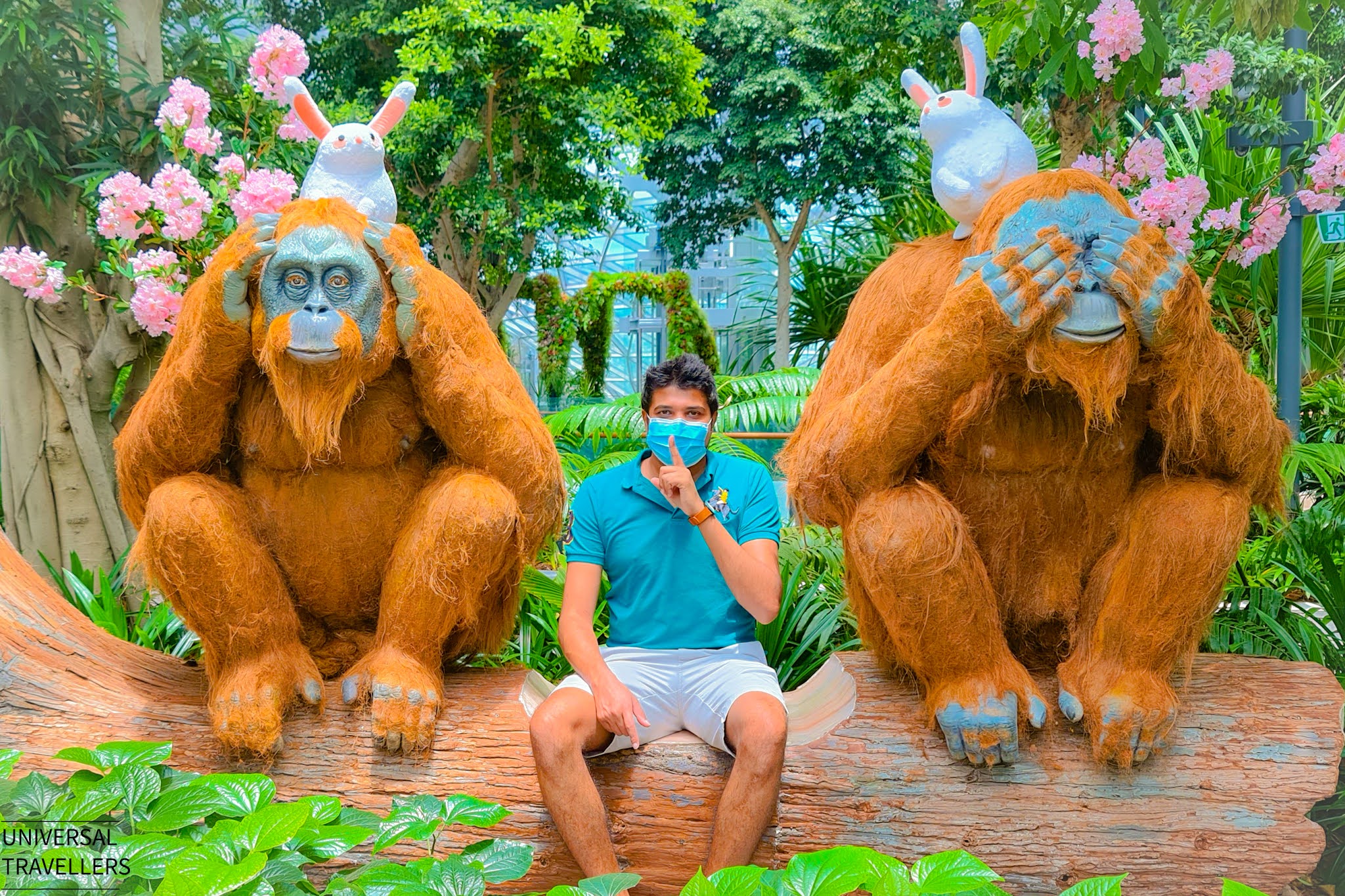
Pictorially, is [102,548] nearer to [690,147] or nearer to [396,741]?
[396,741]

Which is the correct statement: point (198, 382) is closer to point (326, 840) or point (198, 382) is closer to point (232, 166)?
point (326, 840)

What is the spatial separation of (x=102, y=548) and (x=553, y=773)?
2819 millimetres

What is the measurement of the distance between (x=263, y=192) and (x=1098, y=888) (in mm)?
2501

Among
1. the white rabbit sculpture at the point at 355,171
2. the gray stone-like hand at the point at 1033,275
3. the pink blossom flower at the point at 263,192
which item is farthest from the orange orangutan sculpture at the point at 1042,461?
the pink blossom flower at the point at 263,192

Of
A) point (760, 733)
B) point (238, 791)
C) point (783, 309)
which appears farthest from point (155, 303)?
point (783, 309)

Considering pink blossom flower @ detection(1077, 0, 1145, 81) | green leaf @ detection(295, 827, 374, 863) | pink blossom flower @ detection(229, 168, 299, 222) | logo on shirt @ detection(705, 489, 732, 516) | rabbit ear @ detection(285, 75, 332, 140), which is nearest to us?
green leaf @ detection(295, 827, 374, 863)

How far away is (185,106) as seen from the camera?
295 centimetres

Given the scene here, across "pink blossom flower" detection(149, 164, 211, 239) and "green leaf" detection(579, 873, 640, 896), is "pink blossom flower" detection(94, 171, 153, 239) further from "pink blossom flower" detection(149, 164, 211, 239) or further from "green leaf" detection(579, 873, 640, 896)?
"green leaf" detection(579, 873, 640, 896)

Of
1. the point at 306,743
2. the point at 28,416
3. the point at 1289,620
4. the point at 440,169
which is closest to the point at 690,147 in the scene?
the point at 440,169

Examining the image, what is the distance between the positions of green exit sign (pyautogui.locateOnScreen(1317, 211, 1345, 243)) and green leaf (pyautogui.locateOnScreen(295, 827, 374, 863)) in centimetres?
282

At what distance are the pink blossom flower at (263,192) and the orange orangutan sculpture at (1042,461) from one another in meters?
1.60

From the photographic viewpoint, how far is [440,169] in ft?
29.6

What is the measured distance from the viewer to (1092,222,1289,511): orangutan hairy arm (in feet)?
5.67

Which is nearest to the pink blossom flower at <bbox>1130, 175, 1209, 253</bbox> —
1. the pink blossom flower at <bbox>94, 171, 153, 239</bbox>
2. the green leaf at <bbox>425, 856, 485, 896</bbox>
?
the green leaf at <bbox>425, 856, 485, 896</bbox>
